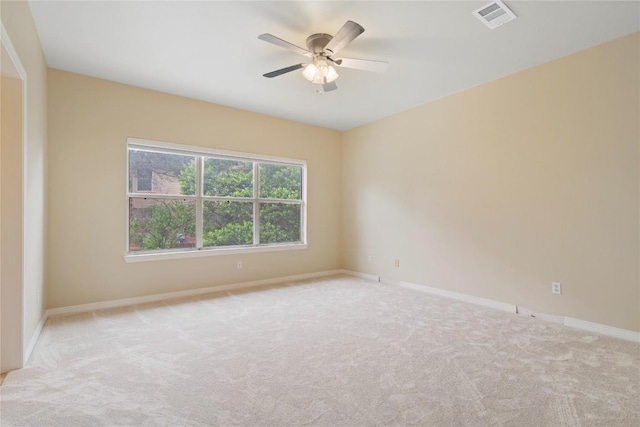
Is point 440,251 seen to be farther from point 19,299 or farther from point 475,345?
point 19,299

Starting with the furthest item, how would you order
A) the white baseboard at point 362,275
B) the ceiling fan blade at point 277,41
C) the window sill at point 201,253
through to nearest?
the white baseboard at point 362,275 < the window sill at point 201,253 < the ceiling fan blade at point 277,41

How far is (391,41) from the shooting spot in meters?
2.86

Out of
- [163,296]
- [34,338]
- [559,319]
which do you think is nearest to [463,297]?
[559,319]

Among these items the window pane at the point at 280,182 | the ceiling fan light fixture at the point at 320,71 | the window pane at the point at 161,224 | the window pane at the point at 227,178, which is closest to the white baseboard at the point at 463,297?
the window pane at the point at 280,182

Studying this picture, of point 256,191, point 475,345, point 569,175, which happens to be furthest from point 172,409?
point 569,175

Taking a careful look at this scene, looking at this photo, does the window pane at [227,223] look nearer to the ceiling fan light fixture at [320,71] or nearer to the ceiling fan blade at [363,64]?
the ceiling fan light fixture at [320,71]

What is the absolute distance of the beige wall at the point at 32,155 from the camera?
2187 mm

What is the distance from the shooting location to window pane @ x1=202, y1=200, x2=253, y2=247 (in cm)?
450

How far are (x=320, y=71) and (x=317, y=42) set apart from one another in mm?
233

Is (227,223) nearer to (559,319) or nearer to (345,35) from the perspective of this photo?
(345,35)

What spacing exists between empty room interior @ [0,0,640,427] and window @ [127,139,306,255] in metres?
0.03

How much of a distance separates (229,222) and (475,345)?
3531 mm

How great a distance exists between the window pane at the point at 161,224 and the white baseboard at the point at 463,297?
323 cm

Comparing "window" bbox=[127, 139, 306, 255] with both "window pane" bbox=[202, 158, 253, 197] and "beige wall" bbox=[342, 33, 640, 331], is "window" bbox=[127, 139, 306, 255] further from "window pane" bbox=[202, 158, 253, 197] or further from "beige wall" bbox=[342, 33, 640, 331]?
"beige wall" bbox=[342, 33, 640, 331]
